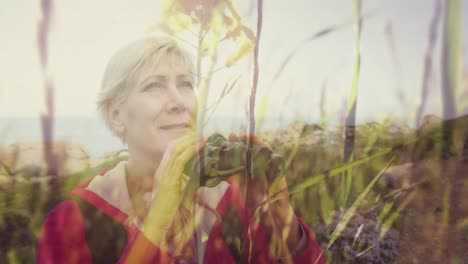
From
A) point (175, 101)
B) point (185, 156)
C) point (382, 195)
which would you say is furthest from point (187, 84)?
point (382, 195)

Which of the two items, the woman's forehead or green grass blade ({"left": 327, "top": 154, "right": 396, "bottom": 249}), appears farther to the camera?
green grass blade ({"left": 327, "top": 154, "right": 396, "bottom": 249})

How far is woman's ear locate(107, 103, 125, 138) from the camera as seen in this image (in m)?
0.72

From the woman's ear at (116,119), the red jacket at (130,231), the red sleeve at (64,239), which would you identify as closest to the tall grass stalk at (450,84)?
the red jacket at (130,231)

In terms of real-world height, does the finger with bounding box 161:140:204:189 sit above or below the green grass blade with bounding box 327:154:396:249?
above

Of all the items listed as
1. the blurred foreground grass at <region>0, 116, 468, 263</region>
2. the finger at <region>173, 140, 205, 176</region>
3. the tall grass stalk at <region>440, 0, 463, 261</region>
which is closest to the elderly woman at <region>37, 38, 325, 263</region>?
the finger at <region>173, 140, 205, 176</region>

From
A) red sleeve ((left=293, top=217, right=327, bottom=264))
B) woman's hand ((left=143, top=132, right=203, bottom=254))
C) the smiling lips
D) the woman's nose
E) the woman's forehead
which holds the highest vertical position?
the woman's forehead

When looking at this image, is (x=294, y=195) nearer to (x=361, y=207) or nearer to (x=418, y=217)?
(x=361, y=207)

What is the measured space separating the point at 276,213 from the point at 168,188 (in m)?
0.26

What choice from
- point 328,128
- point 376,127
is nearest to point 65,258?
point 328,128

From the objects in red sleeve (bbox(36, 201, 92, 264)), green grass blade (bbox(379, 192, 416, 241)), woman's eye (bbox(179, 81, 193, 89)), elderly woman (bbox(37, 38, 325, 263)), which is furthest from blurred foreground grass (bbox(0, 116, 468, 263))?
red sleeve (bbox(36, 201, 92, 264))

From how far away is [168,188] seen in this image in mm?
693

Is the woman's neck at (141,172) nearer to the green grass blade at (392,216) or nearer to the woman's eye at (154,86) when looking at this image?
the woman's eye at (154,86)

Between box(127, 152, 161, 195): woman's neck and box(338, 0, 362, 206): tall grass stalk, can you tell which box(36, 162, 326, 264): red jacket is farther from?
box(338, 0, 362, 206): tall grass stalk

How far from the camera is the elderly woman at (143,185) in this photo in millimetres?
692
